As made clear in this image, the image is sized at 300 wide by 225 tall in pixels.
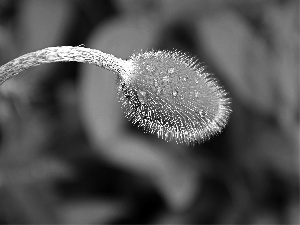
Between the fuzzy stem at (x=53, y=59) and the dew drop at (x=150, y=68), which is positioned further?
the dew drop at (x=150, y=68)

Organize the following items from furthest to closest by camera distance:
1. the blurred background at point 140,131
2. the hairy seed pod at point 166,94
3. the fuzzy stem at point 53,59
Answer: the blurred background at point 140,131
the hairy seed pod at point 166,94
the fuzzy stem at point 53,59

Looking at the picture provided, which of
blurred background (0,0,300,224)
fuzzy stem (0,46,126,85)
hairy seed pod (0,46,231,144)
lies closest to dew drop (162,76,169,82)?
hairy seed pod (0,46,231,144)

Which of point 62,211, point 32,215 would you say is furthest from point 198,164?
point 32,215

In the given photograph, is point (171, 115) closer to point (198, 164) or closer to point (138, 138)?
point (138, 138)

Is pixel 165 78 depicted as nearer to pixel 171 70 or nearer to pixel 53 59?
pixel 171 70

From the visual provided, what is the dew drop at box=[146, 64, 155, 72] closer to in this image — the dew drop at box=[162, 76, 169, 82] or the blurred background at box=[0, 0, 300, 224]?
the dew drop at box=[162, 76, 169, 82]

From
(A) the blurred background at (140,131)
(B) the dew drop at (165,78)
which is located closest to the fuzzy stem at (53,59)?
(B) the dew drop at (165,78)

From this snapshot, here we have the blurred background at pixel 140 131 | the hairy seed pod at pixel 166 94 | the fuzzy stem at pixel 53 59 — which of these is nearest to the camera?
the fuzzy stem at pixel 53 59

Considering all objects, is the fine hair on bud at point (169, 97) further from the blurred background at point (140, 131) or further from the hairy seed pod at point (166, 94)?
the blurred background at point (140, 131)
